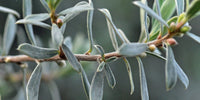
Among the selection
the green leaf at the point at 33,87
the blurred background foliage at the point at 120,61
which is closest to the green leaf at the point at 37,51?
the green leaf at the point at 33,87

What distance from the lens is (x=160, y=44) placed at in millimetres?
445

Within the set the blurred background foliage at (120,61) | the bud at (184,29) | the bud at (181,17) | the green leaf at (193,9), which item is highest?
the green leaf at (193,9)

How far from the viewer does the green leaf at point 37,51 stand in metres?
0.41

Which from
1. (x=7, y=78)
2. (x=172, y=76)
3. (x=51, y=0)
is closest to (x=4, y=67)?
(x=7, y=78)

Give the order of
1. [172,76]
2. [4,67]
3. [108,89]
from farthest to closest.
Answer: [108,89] → [4,67] → [172,76]

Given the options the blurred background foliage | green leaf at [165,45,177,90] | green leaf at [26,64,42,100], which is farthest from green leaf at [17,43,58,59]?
the blurred background foliage

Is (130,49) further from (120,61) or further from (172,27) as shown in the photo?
(120,61)

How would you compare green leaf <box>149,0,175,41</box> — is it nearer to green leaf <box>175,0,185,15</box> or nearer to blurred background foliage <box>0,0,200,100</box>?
green leaf <box>175,0,185,15</box>

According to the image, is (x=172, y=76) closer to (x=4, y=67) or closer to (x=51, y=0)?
(x=51, y=0)

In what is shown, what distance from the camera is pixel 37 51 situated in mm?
424

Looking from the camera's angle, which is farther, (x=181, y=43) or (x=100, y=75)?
(x=181, y=43)

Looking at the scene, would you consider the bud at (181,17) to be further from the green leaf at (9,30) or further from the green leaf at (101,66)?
the green leaf at (9,30)

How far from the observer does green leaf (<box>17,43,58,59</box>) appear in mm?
407

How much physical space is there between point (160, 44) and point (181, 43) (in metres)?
1.16
